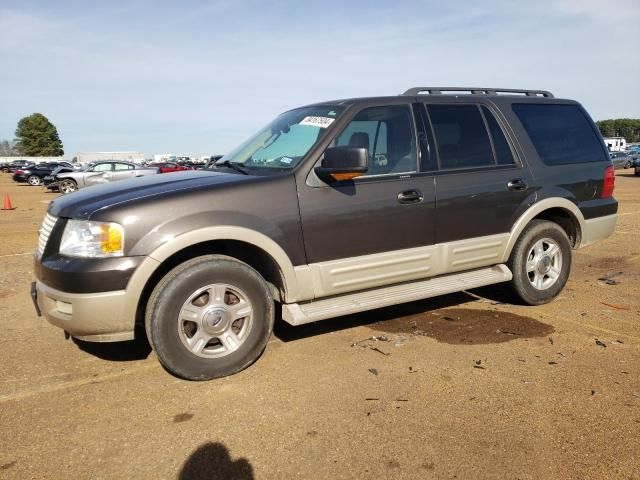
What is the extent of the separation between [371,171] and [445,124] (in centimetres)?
95

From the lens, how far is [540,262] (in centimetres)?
476

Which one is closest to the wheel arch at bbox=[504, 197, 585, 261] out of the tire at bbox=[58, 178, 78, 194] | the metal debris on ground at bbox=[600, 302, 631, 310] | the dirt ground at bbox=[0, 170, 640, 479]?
the metal debris on ground at bbox=[600, 302, 631, 310]

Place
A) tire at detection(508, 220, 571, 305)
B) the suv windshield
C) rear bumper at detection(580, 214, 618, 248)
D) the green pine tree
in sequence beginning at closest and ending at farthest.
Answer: the suv windshield
tire at detection(508, 220, 571, 305)
rear bumper at detection(580, 214, 618, 248)
the green pine tree

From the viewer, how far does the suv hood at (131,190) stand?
3.21m

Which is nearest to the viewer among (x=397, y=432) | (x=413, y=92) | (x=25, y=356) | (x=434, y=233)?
(x=397, y=432)

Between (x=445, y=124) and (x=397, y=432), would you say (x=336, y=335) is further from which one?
(x=445, y=124)

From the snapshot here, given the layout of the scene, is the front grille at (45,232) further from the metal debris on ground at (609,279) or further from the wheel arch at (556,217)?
the metal debris on ground at (609,279)

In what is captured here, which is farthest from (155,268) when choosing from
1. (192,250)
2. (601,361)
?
(601,361)

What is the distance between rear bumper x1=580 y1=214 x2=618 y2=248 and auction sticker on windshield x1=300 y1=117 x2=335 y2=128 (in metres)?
2.89

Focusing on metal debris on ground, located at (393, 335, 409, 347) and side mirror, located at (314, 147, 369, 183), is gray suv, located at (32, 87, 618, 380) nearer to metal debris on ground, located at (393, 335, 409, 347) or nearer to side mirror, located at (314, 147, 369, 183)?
side mirror, located at (314, 147, 369, 183)

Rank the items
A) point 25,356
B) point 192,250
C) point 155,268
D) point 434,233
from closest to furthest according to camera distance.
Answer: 1. point 155,268
2. point 192,250
3. point 25,356
4. point 434,233

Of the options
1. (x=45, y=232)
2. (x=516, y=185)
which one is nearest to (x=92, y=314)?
(x=45, y=232)

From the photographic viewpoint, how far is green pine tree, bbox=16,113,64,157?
105m

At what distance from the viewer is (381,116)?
4.13m
